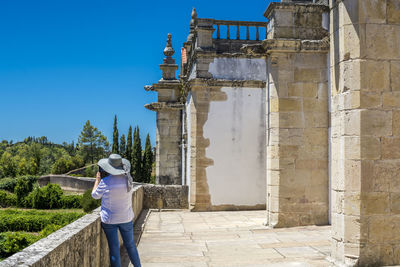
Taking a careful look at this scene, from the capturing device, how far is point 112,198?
4219 millimetres

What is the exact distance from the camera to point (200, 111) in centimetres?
1215

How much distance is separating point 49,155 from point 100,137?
12607 mm

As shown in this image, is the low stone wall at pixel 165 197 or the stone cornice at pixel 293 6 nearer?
the stone cornice at pixel 293 6

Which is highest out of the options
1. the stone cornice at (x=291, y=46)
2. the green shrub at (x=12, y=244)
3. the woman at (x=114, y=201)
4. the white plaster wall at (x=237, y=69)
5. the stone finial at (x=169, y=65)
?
the stone finial at (x=169, y=65)

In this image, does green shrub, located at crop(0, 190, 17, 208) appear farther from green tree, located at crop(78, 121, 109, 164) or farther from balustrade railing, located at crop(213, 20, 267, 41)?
green tree, located at crop(78, 121, 109, 164)

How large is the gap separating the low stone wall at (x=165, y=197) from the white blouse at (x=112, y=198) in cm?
799

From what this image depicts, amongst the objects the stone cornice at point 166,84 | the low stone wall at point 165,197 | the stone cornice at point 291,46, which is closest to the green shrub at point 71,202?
the stone cornice at point 166,84

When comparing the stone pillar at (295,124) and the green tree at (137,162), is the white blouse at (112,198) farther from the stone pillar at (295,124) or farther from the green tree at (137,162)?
the green tree at (137,162)

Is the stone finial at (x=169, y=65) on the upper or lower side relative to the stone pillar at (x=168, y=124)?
upper

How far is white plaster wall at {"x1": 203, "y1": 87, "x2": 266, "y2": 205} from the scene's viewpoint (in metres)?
12.2

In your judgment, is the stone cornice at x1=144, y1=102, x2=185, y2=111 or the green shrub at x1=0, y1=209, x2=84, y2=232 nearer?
the green shrub at x1=0, y1=209, x2=84, y2=232

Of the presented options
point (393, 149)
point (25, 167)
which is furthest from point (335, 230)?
point (25, 167)

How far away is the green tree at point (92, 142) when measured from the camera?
61.0 meters

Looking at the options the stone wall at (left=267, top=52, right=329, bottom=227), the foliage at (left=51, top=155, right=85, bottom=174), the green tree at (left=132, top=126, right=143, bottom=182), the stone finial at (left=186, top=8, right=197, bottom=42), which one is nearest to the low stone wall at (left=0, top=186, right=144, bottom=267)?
the stone wall at (left=267, top=52, right=329, bottom=227)
